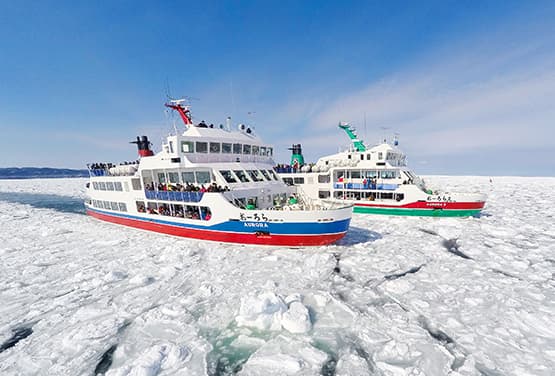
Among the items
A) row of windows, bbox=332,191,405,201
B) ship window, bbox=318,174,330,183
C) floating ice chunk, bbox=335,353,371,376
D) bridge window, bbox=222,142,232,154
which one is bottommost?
floating ice chunk, bbox=335,353,371,376

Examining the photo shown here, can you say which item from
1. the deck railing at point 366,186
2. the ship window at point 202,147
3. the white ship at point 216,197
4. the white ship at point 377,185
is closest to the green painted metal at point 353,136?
the white ship at point 377,185

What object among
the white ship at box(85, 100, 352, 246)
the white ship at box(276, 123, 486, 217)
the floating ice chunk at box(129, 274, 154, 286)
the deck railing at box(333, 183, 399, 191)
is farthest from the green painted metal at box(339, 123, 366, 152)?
the floating ice chunk at box(129, 274, 154, 286)

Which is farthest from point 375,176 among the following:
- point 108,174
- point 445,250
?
point 108,174

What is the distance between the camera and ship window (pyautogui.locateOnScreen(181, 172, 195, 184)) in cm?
1469

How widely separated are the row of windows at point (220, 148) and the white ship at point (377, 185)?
545 centimetres

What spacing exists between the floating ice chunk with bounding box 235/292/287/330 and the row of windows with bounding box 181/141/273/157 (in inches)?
406

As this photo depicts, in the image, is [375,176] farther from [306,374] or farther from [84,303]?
[84,303]

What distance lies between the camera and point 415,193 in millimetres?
19375

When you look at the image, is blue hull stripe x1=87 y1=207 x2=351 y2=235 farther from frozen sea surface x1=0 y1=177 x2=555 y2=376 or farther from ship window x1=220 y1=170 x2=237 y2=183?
ship window x1=220 y1=170 x2=237 y2=183

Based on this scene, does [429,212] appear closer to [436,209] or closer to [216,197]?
[436,209]

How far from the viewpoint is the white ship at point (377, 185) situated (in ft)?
62.3

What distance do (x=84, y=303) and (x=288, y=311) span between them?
655 centimetres

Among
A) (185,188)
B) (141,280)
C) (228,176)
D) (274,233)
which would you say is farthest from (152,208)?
(274,233)

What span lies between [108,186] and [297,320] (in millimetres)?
19854
